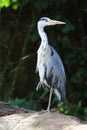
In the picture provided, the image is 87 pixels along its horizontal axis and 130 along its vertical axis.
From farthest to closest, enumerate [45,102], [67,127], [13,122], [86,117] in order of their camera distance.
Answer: [45,102]
[86,117]
[13,122]
[67,127]

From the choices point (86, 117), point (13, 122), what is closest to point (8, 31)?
point (86, 117)

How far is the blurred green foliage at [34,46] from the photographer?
1128 cm

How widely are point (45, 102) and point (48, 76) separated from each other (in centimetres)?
453

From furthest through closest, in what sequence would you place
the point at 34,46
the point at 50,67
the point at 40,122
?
the point at 34,46, the point at 50,67, the point at 40,122

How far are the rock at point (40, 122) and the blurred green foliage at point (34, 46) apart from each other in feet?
14.4

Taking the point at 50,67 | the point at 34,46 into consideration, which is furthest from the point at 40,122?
the point at 34,46

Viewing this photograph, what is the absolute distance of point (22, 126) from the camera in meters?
6.04

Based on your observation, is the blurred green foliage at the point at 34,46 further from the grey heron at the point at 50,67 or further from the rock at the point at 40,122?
the rock at the point at 40,122

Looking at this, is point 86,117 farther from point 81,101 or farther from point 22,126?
point 22,126

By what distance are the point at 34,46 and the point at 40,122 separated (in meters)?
6.57

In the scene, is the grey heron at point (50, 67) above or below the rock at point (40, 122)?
above

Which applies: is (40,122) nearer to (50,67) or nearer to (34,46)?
(50,67)

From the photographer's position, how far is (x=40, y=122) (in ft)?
19.6

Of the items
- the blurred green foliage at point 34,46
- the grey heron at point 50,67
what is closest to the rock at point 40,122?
the grey heron at point 50,67
